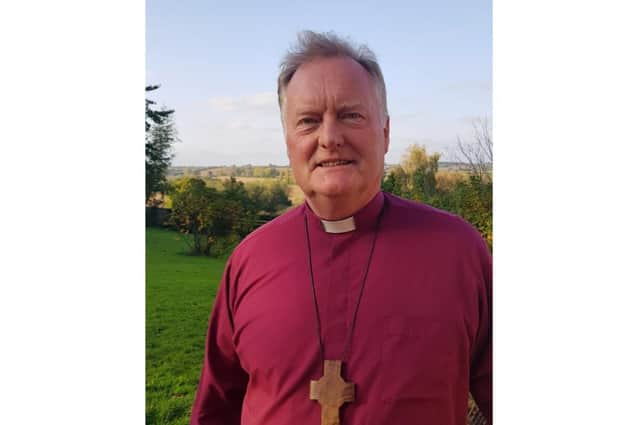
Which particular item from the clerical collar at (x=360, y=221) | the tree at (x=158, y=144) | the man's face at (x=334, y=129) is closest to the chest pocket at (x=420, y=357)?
the clerical collar at (x=360, y=221)

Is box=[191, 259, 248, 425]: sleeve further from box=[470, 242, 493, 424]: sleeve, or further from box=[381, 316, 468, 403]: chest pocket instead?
box=[470, 242, 493, 424]: sleeve

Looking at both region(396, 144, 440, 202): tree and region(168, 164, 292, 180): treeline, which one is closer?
region(396, 144, 440, 202): tree

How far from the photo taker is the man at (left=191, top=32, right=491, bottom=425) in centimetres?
203

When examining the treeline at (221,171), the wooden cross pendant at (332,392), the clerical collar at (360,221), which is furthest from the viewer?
the treeline at (221,171)

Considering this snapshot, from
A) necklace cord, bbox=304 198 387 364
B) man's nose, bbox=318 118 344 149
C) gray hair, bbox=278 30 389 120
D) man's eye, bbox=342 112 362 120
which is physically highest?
gray hair, bbox=278 30 389 120

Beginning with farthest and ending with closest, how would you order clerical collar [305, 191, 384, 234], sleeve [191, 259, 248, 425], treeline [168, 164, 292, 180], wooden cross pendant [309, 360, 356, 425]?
1. treeline [168, 164, 292, 180]
2. sleeve [191, 259, 248, 425]
3. clerical collar [305, 191, 384, 234]
4. wooden cross pendant [309, 360, 356, 425]

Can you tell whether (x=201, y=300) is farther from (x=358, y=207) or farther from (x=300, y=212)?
(x=358, y=207)

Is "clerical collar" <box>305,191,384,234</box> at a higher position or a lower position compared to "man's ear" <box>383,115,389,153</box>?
lower

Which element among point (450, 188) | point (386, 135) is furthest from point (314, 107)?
point (450, 188)

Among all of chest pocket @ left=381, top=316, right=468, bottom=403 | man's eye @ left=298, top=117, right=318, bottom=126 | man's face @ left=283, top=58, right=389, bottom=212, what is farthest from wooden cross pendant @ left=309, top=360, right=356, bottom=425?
man's eye @ left=298, top=117, right=318, bottom=126

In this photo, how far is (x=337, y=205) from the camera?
2.12 m

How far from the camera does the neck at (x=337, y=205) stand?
2.11 meters

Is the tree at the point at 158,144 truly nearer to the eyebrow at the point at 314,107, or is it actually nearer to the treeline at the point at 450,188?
the eyebrow at the point at 314,107
